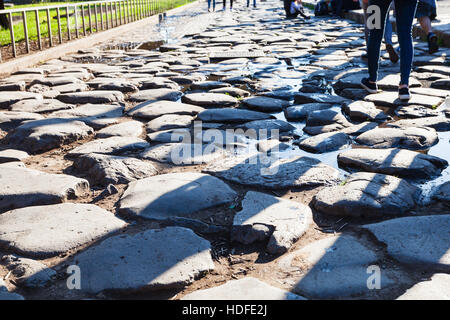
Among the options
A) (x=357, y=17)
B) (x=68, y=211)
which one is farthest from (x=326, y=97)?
(x=357, y=17)

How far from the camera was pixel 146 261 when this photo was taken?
1620 millimetres

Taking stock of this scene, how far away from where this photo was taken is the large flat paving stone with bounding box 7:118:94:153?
2.92 meters

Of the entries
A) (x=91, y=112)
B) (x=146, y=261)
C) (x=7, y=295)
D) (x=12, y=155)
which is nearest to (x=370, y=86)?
(x=91, y=112)

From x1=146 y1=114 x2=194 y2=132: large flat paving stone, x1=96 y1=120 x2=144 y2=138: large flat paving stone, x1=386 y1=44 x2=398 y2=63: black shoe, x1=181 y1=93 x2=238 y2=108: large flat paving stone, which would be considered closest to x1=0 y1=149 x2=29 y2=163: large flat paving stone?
x1=96 y1=120 x2=144 y2=138: large flat paving stone

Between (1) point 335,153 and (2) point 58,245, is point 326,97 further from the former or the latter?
(2) point 58,245

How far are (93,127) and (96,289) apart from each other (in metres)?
2.01

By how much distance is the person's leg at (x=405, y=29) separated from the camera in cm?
365

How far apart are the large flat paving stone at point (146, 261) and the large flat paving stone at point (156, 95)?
8.01 ft

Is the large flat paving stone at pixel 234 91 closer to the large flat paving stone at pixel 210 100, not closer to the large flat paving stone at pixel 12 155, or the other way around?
the large flat paving stone at pixel 210 100

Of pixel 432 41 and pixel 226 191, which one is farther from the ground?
pixel 432 41

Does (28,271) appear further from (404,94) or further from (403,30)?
(403,30)

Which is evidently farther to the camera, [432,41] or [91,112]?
[432,41]

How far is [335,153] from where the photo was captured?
2699 mm

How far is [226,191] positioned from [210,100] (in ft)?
5.99
